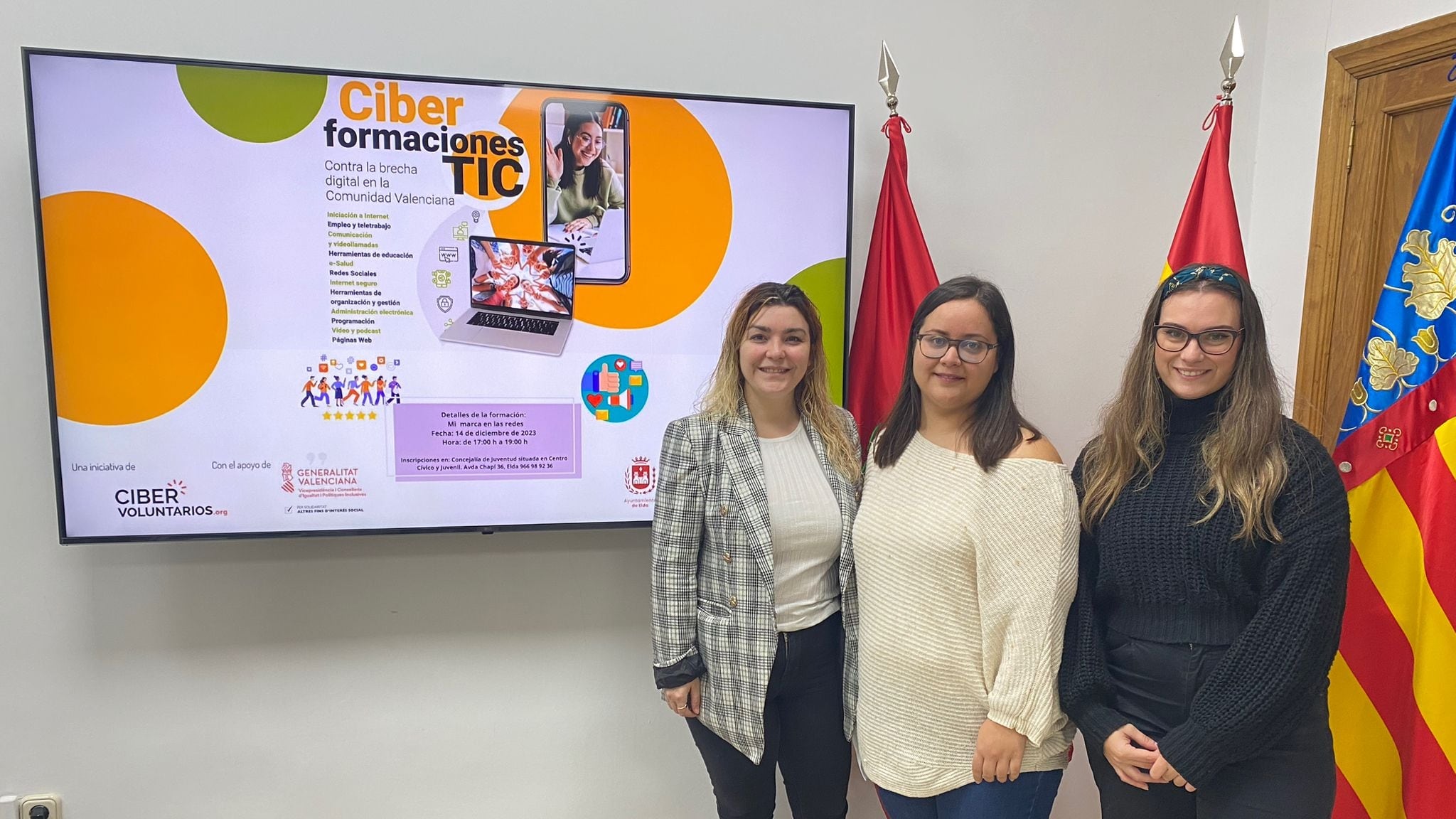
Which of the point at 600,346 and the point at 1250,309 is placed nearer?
the point at 1250,309

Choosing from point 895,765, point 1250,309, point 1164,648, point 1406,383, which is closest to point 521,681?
point 895,765

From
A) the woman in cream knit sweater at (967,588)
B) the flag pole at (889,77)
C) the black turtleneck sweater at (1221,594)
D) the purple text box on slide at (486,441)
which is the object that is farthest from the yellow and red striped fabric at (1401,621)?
the purple text box on slide at (486,441)

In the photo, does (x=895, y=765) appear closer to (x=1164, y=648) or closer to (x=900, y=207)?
(x=1164, y=648)

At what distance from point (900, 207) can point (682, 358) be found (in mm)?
679

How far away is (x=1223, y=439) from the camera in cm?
121

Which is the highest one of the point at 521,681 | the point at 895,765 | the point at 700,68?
the point at 700,68

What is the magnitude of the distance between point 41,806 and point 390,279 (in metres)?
1.55

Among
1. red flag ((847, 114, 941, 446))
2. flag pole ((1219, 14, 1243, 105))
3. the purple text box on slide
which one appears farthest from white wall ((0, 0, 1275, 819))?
flag pole ((1219, 14, 1243, 105))

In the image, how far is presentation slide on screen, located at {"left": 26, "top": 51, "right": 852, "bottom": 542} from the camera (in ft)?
5.34

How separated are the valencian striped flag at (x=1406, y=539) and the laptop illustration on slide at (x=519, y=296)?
177 centimetres

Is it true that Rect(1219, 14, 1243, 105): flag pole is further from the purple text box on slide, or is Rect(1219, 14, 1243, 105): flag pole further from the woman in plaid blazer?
the purple text box on slide

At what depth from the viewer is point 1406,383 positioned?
1607 millimetres

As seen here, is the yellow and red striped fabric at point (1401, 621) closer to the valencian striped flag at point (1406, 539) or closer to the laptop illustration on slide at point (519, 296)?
the valencian striped flag at point (1406, 539)

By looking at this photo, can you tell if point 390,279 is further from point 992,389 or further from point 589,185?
point 992,389
